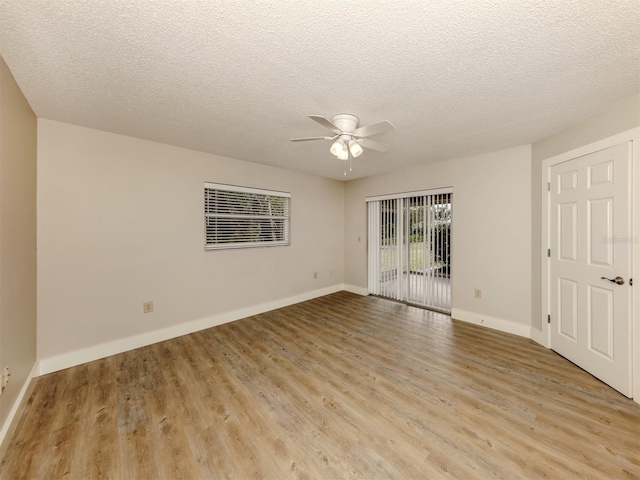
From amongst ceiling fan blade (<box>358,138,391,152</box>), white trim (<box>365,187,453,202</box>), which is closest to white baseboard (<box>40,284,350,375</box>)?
white trim (<box>365,187,453,202</box>)

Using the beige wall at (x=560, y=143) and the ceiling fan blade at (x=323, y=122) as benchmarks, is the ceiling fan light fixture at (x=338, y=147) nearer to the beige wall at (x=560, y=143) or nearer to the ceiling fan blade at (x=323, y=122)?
the ceiling fan blade at (x=323, y=122)

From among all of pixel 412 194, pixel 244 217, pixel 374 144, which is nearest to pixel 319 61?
pixel 374 144

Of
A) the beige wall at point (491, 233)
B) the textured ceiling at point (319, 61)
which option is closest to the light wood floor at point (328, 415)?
the beige wall at point (491, 233)

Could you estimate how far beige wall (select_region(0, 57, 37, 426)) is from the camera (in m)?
1.64

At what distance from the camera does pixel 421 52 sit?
1465mm

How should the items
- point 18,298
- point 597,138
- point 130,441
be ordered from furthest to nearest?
point 597,138, point 18,298, point 130,441

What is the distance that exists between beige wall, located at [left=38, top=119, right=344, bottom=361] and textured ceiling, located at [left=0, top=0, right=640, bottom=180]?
41 centimetres

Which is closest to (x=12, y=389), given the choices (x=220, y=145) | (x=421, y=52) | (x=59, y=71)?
(x=59, y=71)

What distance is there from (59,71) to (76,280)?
1.90 m

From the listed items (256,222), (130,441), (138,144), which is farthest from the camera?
(256,222)

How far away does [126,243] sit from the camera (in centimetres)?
280

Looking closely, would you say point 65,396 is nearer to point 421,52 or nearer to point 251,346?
point 251,346

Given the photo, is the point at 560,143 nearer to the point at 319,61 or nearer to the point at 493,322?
the point at 493,322

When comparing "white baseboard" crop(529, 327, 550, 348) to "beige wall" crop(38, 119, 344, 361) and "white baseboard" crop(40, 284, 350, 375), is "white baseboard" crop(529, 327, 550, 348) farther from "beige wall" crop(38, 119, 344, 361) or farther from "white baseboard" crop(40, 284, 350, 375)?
"beige wall" crop(38, 119, 344, 361)
